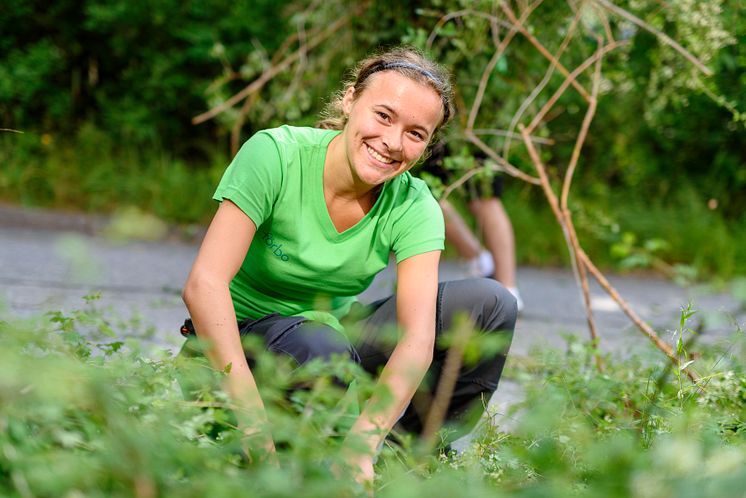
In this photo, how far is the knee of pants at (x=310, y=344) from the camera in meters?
2.42

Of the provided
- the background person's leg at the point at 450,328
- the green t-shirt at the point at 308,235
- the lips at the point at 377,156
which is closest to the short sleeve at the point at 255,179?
the green t-shirt at the point at 308,235

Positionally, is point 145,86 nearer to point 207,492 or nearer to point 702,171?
point 702,171

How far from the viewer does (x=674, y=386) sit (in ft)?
8.63

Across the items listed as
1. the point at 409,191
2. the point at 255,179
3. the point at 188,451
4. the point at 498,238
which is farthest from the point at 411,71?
the point at 498,238

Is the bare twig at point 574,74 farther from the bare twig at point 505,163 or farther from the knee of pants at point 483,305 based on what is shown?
the knee of pants at point 483,305

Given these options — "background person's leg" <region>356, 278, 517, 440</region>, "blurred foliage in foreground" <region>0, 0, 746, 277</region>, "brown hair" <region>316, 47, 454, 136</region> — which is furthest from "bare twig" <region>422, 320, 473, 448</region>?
"blurred foliage in foreground" <region>0, 0, 746, 277</region>

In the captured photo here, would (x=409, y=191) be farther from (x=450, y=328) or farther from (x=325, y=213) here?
(x=450, y=328)

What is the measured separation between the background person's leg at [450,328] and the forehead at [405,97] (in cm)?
47

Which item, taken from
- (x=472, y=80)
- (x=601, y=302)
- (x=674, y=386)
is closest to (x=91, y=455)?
(x=674, y=386)

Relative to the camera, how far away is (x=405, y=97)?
249 centimetres

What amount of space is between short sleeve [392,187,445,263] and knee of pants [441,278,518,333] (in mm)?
176

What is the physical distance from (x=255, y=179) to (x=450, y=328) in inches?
26.3

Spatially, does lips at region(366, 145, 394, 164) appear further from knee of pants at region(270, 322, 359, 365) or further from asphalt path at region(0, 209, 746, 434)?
asphalt path at region(0, 209, 746, 434)

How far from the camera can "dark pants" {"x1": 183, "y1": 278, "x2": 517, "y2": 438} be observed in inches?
106
